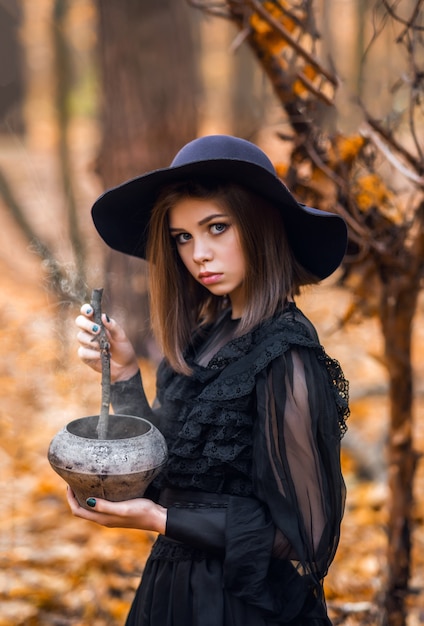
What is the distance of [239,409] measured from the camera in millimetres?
1844

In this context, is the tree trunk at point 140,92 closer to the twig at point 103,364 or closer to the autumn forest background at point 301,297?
the autumn forest background at point 301,297

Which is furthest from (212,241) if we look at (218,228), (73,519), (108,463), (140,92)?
(140,92)

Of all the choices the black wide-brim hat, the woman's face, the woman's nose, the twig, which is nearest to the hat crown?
the black wide-brim hat

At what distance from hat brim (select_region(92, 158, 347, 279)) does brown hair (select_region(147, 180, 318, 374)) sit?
0.11 feet

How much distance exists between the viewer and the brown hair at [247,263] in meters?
1.90

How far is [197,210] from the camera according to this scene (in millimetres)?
1908

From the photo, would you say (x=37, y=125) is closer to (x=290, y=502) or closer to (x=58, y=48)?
(x=58, y=48)

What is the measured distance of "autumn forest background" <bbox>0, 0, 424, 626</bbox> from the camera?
2623 millimetres

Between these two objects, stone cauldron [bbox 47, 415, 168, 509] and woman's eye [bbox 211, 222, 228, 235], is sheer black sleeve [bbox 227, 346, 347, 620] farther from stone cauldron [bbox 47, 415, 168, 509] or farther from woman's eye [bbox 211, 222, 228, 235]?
woman's eye [bbox 211, 222, 228, 235]

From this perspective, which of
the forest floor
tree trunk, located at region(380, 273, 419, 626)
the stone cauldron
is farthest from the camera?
the forest floor

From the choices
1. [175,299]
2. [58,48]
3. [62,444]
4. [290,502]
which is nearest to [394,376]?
[175,299]

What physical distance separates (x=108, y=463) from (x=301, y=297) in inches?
44.2

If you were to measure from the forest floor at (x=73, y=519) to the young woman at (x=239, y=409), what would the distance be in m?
0.45

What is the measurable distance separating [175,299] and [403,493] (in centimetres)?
146
